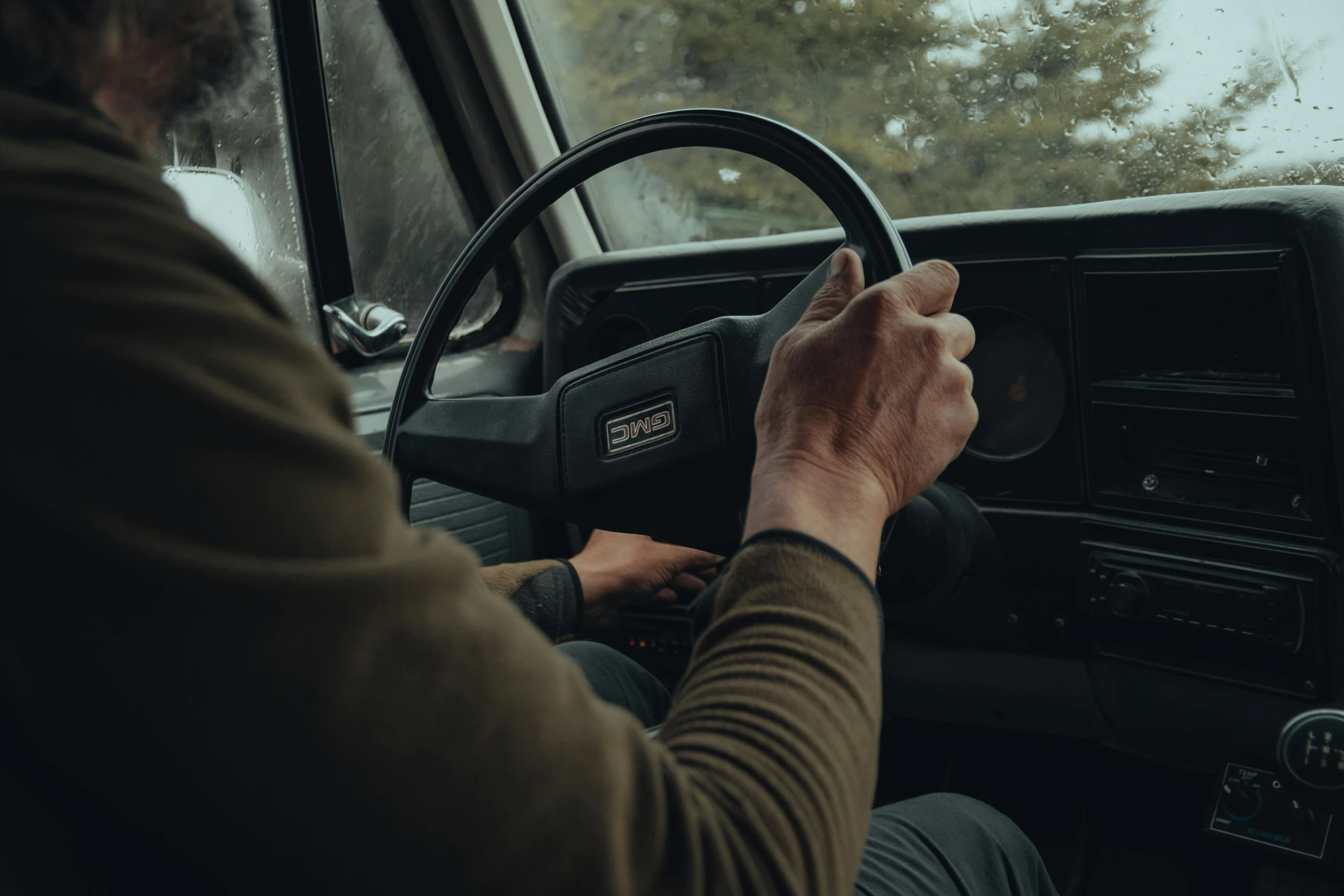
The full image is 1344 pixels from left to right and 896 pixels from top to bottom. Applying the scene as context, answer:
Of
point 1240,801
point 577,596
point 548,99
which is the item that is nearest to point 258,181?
point 548,99

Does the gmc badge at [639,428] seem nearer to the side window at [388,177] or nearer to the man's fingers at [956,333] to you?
the man's fingers at [956,333]

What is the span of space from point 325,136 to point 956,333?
5.10ft

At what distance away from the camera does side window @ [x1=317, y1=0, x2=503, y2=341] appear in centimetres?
206

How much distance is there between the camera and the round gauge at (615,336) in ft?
5.88

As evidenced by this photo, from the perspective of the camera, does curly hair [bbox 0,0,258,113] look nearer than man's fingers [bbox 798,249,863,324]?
Yes

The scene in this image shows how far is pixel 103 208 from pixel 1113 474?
124cm

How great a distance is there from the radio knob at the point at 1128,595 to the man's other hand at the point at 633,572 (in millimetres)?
515

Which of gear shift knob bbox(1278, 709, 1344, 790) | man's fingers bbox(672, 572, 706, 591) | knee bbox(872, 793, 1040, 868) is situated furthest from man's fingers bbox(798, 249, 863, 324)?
gear shift knob bbox(1278, 709, 1344, 790)

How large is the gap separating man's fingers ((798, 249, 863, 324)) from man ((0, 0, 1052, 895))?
1.34 feet

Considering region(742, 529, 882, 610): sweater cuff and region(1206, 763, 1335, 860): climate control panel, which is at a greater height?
region(742, 529, 882, 610): sweater cuff

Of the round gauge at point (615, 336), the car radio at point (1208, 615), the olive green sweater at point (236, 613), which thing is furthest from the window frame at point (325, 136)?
the olive green sweater at point (236, 613)

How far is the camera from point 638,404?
115 centimetres

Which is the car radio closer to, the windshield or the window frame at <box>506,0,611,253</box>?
the windshield

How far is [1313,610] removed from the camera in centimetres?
123
